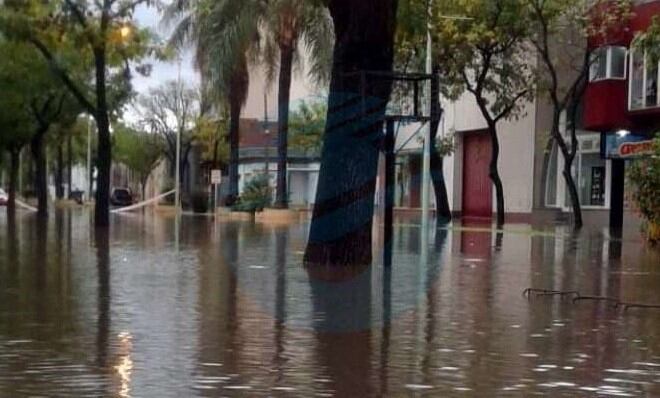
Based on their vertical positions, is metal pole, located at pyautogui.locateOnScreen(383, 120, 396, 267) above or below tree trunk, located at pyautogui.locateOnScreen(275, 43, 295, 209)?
below

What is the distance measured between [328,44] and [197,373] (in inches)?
1189

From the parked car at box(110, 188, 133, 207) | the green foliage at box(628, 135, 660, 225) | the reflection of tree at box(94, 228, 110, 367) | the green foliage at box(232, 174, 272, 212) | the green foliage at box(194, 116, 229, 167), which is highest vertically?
the green foliage at box(194, 116, 229, 167)

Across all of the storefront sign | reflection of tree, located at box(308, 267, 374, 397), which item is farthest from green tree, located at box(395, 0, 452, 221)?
the storefront sign

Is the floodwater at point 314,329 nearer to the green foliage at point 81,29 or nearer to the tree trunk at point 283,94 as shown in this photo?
the green foliage at point 81,29

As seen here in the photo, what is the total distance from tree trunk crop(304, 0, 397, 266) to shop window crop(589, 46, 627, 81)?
73.7ft

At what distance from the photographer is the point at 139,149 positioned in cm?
8525

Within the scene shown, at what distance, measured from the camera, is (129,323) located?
31.8ft

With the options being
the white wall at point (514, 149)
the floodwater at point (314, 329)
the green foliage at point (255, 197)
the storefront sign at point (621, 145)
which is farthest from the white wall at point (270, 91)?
the floodwater at point (314, 329)

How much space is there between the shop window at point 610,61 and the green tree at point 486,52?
2.28 m

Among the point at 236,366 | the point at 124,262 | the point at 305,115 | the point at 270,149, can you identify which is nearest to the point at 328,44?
the point at 124,262

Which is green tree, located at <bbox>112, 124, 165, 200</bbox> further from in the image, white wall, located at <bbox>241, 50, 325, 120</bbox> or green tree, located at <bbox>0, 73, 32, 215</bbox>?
green tree, located at <bbox>0, 73, 32, 215</bbox>

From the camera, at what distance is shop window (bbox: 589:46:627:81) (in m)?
35.9

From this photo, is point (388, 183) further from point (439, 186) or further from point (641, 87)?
point (439, 186)

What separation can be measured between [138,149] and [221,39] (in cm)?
4776
